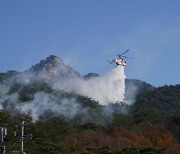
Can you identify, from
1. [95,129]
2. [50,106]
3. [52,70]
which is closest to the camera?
[95,129]

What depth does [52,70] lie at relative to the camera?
479 ft

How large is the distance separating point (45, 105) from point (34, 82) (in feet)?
59.4

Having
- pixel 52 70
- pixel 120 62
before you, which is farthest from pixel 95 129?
pixel 52 70

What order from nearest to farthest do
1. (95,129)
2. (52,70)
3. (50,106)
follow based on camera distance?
(95,129) → (50,106) → (52,70)

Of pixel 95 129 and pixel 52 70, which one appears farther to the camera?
pixel 52 70

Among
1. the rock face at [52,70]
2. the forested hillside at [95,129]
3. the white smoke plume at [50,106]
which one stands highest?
the rock face at [52,70]

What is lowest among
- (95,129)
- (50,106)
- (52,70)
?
(95,129)

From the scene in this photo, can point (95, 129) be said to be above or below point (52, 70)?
below

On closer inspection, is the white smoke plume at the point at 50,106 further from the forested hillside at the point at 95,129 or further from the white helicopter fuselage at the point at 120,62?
the white helicopter fuselage at the point at 120,62

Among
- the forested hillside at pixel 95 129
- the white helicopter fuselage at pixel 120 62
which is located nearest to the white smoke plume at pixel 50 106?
the forested hillside at pixel 95 129

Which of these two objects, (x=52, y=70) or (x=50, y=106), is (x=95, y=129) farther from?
(x=52, y=70)

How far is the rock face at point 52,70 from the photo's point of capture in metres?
146

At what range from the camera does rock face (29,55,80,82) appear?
5728 inches

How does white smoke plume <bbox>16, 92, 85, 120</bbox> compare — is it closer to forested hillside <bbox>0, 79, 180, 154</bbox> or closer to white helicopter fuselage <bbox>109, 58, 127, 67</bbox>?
forested hillside <bbox>0, 79, 180, 154</bbox>
